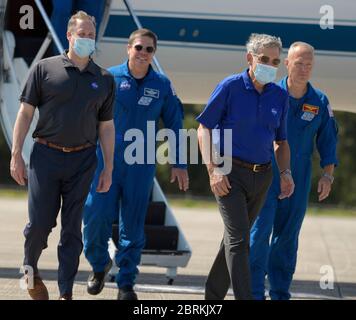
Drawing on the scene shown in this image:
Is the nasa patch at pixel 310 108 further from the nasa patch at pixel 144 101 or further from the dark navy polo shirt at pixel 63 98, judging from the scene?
the dark navy polo shirt at pixel 63 98

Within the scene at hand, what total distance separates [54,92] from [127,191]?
4.22 feet

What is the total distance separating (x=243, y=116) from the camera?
24.5 ft

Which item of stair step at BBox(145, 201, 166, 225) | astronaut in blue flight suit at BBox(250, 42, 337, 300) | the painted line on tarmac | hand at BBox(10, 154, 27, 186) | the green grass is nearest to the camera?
→ hand at BBox(10, 154, 27, 186)

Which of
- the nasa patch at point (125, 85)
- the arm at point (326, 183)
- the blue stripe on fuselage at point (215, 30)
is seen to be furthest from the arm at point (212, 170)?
the blue stripe on fuselage at point (215, 30)

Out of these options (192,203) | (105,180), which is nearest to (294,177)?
(105,180)

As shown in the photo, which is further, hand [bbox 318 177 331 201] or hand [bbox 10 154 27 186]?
hand [bbox 318 177 331 201]

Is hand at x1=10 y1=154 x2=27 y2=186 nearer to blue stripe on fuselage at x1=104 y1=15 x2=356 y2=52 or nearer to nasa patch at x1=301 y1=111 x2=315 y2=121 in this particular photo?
nasa patch at x1=301 y1=111 x2=315 y2=121

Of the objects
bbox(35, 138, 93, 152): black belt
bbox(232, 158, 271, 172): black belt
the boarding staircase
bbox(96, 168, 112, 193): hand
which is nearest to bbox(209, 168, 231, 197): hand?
bbox(232, 158, 271, 172): black belt

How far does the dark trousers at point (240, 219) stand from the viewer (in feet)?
24.1

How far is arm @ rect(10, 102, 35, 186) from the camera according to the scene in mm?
7335

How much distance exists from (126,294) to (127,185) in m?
0.76

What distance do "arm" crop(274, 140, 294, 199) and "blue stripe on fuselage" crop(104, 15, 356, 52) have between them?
3.03m

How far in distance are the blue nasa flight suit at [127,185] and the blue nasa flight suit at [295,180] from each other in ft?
2.58
